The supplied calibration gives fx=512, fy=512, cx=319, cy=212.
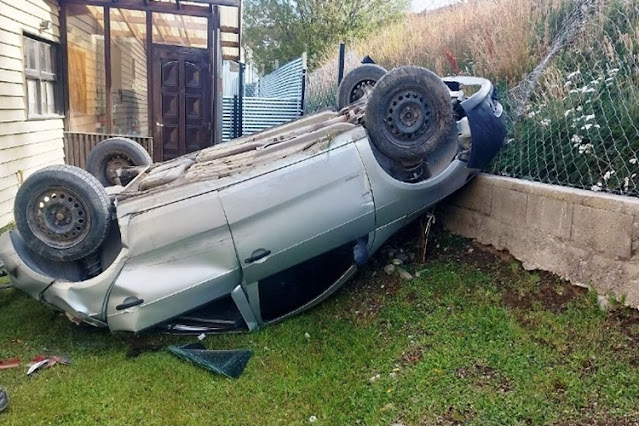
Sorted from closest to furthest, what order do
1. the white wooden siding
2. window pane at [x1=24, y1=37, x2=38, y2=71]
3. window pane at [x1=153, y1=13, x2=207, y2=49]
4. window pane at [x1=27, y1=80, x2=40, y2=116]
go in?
the white wooden siding, window pane at [x1=24, y1=37, x2=38, y2=71], window pane at [x1=27, y1=80, x2=40, y2=116], window pane at [x1=153, y1=13, x2=207, y2=49]

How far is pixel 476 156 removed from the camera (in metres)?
3.64

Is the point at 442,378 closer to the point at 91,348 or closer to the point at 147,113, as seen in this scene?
the point at 91,348

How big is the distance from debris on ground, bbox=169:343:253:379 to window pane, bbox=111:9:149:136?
713 centimetres

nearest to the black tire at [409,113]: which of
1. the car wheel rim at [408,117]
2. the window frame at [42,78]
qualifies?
the car wheel rim at [408,117]

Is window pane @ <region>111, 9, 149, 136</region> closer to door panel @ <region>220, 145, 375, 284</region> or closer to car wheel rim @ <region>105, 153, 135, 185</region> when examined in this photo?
car wheel rim @ <region>105, 153, 135, 185</region>

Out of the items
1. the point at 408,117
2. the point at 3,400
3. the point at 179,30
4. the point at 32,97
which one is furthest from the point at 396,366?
the point at 179,30

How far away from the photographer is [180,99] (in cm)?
966

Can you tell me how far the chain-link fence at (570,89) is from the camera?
336cm

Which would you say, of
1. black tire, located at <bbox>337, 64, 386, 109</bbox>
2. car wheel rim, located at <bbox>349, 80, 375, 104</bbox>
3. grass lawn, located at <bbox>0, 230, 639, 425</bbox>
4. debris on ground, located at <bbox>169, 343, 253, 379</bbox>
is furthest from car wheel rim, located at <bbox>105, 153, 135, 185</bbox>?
debris on ground, located at <bbox>169, 343, 253, 379</bbox>

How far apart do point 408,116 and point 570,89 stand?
4.83ft

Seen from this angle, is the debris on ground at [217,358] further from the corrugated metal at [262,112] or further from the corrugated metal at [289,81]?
the corrugated metal at [262,112]

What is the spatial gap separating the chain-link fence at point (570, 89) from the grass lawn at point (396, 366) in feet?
2.62

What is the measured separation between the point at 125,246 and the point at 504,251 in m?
2.57

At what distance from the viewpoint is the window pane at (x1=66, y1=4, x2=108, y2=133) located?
9.17m
